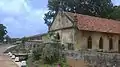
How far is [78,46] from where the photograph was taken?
109 ft

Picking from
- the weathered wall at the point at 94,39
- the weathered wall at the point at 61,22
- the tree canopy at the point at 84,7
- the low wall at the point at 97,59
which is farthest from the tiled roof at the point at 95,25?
the tree canopy at the point at 84,7

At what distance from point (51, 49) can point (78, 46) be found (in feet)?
40.7

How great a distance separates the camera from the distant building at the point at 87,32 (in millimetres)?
33438

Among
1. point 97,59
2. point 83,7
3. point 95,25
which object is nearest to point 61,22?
point 95,25

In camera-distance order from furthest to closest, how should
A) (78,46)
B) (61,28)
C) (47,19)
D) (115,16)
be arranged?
(47,19) → (115,16) → (61,28) → (78,46)

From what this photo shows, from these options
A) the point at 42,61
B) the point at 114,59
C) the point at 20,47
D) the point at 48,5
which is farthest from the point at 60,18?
the point at 48,5

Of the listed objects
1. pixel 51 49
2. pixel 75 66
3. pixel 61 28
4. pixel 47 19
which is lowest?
pixel 75 66

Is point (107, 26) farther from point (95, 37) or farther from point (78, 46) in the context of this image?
point (78, 46)

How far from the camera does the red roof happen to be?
33.8 m

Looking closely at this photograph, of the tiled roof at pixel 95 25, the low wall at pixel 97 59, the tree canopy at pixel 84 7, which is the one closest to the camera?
the low wall at pixel 97 59

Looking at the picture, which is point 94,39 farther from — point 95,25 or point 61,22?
point 61,22

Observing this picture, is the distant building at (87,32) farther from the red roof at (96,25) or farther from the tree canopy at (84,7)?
the tree canopy at (84,7)

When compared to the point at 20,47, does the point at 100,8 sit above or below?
above

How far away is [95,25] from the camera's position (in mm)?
35250
